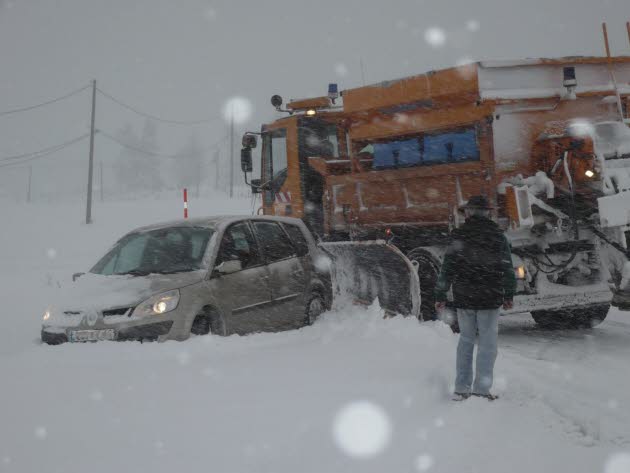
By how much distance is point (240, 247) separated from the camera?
7.32 m

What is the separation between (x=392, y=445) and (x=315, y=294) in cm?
429

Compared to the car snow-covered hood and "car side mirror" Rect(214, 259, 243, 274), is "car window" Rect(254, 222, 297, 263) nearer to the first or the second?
"car side mirror" Rect(214, 259, 243, 274)

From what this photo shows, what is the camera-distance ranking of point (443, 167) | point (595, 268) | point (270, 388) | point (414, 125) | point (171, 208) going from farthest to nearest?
point (171, 208), point (414, 125), point (443, 167), point (595, 268), point (270, 388)

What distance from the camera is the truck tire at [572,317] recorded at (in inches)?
344

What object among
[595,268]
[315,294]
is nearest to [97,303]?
[315,294]

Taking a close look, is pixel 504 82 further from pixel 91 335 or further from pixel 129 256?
pixel 91 335

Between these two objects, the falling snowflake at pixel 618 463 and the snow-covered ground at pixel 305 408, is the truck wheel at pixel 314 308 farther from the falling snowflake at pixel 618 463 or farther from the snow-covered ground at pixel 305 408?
the falling snowflake at pixel 618 463

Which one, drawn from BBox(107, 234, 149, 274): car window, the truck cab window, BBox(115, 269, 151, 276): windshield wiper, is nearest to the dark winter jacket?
BBox(115, 269, 151, 276): windshield wiper

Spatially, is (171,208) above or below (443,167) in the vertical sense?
above

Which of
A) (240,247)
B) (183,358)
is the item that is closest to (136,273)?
(240,247)

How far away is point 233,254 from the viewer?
7125mm

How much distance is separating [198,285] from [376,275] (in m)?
3.07

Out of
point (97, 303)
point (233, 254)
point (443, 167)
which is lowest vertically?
point (97, 303)

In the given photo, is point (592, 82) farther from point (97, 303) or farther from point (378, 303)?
point (97, 303)
